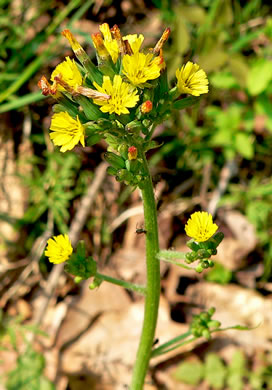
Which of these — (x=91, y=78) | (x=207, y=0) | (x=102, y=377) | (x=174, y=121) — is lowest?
(x=102, y=377)

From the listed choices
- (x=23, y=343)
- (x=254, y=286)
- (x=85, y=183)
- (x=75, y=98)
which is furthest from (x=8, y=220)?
(x=75, y=98)

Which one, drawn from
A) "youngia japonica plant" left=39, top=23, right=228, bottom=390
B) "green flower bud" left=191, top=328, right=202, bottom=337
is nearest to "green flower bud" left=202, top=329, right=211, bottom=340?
"green flower bud" left=191, top=328, right=202, bottom=337

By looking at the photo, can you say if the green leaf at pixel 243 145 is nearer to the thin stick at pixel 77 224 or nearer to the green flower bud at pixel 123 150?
the thin stick at pixel 77 224

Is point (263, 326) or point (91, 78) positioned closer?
point (91, 78)

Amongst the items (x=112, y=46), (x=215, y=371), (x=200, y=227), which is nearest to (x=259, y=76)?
(x=112, y=46)

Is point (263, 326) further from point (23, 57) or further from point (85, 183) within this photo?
point (23, 57)

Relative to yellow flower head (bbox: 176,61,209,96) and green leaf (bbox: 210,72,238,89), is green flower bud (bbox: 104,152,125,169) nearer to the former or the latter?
yellow flower head (bbox: 176,61,209,96)

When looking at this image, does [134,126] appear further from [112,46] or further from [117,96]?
[112,46]

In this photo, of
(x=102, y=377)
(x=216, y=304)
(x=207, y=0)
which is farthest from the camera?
(x=207, y=0)
